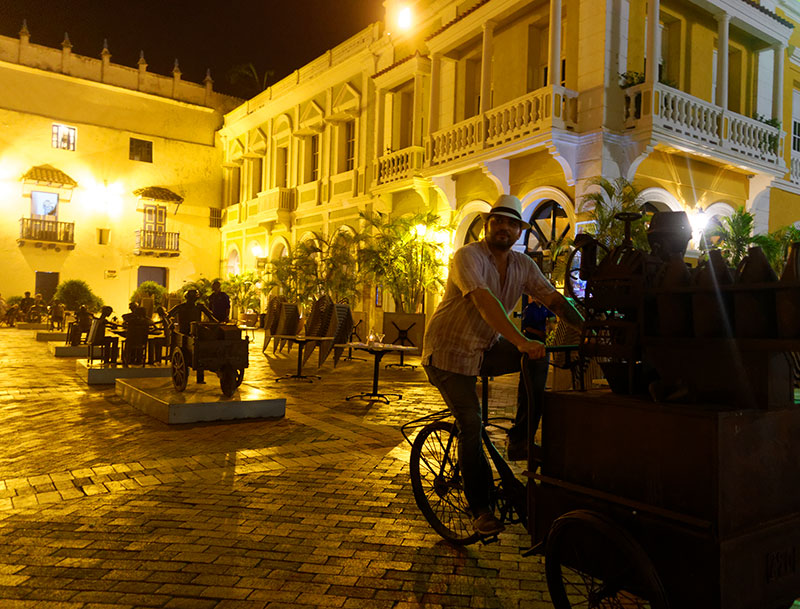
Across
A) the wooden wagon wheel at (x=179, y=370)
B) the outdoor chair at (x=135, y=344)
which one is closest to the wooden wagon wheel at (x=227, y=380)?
the wooden wagon wheel at (x=179, y=370)

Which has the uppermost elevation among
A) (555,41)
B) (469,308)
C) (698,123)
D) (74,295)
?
(555,41)

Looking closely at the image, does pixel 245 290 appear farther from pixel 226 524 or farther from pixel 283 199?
pixel 226 524

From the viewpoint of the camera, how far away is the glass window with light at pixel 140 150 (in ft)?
106

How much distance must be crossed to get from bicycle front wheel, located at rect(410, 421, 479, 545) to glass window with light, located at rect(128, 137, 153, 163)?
32.5 m

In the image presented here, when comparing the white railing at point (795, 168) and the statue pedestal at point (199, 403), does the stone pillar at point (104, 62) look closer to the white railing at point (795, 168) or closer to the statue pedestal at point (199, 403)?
the statue pedestal at point (199, 403)

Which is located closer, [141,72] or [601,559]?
[601,559]

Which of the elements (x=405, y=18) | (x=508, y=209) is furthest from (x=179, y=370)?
(x=405, y=18)

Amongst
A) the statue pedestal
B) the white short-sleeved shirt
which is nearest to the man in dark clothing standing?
the statue pedestal

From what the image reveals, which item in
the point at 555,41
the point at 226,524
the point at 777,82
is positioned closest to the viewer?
the point at 226,524

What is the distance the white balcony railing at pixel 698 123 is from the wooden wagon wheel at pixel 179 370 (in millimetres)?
9774

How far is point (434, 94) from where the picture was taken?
666 inches

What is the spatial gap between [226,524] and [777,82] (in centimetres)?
1711

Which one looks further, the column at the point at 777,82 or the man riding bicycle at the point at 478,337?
the column at the point at 777,82

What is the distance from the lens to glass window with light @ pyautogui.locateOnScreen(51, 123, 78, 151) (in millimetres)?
30438
